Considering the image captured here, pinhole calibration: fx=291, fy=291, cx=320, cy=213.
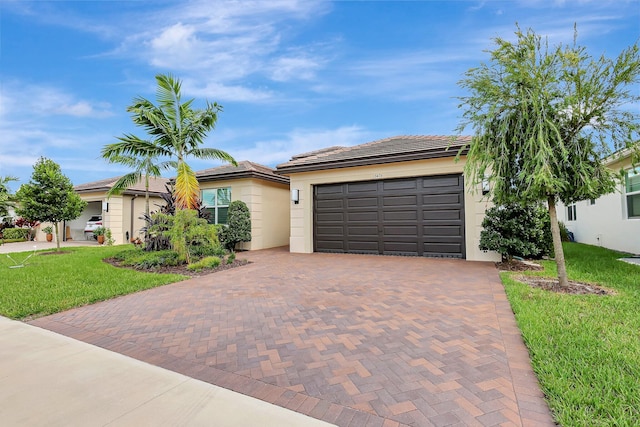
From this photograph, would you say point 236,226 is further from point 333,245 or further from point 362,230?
point 362,230

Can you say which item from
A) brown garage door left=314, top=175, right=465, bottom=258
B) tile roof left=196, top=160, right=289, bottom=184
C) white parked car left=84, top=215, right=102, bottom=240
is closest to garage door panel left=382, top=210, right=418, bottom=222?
brown garage door left=314, top=175, right=465, bottom=258

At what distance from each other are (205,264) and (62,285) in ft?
9.78

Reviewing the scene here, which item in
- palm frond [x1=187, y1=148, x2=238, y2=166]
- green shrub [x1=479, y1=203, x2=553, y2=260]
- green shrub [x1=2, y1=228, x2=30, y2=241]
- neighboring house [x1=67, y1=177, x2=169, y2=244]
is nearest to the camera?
green shrub [x1=479, y1=203, x2=553, y2=260]

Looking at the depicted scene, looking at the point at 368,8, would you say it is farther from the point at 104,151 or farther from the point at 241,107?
the point at 104,151

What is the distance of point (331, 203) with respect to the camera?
11.4 m

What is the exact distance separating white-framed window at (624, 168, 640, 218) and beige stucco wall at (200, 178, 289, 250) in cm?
1283

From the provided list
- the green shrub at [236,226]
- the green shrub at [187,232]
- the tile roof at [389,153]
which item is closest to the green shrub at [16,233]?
the green shrub at [236,226]

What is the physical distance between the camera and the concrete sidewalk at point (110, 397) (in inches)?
81.9

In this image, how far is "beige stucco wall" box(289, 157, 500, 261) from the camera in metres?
8.97

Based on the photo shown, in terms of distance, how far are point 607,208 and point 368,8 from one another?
1172cm

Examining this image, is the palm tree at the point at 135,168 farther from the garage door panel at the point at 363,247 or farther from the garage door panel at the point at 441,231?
the garage door panel at the point at 441,231

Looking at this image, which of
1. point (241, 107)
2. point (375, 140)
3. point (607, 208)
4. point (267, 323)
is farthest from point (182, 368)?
point (607, 208)

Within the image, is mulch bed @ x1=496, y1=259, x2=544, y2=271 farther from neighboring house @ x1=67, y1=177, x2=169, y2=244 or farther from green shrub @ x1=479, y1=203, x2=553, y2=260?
neighboring house @ x1=67, y1=177, x2=169, y2=244

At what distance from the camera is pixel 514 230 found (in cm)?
764
